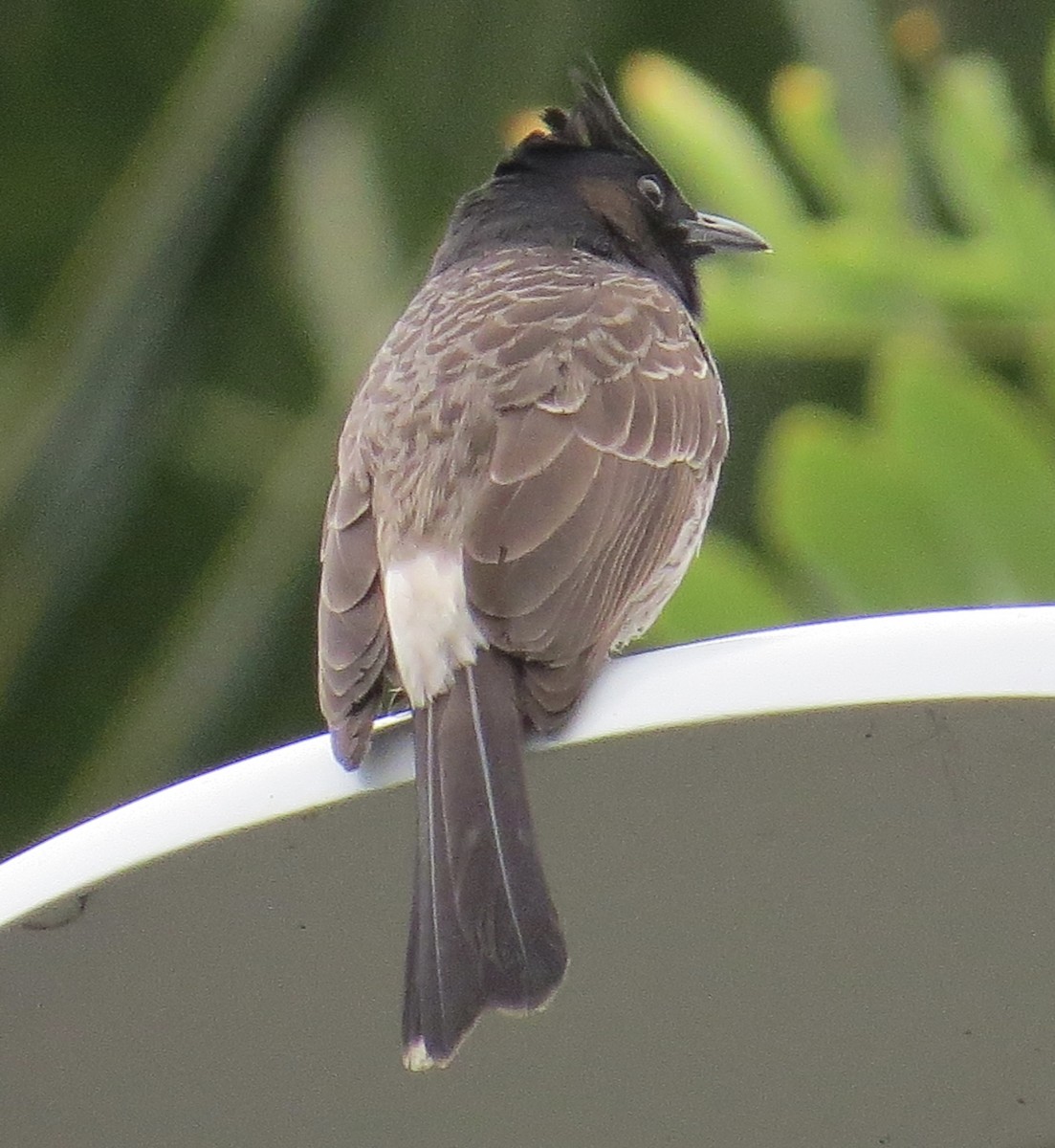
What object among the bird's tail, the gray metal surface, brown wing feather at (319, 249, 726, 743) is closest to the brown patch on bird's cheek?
brown wing feather at (319, 249, 726, 743)

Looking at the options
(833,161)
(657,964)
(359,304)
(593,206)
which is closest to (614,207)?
(593,206)

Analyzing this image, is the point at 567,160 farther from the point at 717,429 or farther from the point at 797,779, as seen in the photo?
the point at 797,779

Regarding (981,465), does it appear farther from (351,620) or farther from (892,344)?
(351,620)

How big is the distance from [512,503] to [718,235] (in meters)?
1.15

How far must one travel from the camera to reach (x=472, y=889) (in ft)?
7.03

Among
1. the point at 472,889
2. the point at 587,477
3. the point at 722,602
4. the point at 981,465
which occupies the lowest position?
the point at 722,602

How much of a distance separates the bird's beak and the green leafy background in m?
0.04

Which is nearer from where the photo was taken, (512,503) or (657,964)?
(657,964)

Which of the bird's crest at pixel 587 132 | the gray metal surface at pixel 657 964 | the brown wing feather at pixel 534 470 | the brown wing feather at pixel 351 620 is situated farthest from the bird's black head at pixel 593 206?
the gray metal surface at pixel 657 964

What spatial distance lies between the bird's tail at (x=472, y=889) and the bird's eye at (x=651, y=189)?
1.58 meters

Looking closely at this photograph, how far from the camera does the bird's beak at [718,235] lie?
3596mm

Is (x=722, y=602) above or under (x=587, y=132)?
under

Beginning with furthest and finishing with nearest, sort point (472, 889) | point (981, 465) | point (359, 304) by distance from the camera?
point (359, 304)
point (981, 465)
point (472, 889)

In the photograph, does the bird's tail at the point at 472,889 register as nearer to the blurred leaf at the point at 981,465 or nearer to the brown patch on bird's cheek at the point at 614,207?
the blurred leaf at the point at 981,465
